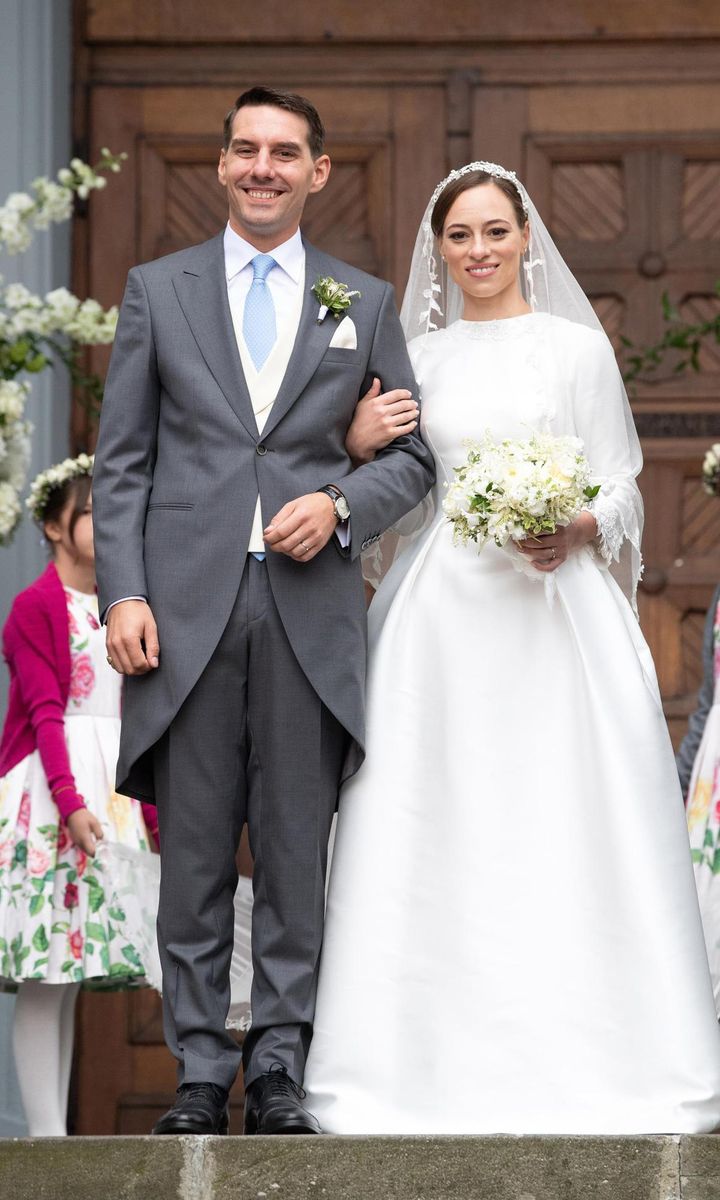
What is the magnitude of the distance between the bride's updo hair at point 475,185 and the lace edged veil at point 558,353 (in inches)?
0.5

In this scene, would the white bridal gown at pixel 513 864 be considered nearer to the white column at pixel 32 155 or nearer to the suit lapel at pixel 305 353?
the suit lapel at pixel 305 353

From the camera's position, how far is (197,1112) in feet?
11.1

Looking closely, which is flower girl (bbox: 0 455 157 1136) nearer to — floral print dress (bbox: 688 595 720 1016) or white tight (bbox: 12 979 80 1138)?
white tight (bbox: 12 979 80 1138)

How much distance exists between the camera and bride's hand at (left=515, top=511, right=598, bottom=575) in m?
3.75

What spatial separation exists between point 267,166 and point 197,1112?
5.95 ft

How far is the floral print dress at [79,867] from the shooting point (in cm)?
489

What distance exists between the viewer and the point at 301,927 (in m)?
3.60

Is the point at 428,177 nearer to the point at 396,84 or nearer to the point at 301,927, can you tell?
the point at 396,84

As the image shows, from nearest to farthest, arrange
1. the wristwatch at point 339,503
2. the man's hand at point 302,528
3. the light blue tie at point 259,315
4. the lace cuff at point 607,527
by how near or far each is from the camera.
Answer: the man's hand at point 302,528 → the wristwatch at point 339,503 → the light blue tie at point 259,315 → the lace cuff at point 607,527

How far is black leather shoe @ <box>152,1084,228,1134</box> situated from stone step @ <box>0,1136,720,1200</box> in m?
0.18

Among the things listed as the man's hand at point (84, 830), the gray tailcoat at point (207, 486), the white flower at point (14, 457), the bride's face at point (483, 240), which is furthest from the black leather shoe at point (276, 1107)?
the white flower at point (14, 457)

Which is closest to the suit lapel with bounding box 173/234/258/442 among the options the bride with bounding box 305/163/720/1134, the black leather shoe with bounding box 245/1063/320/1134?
the bride with bounding box 305/163/720/1134

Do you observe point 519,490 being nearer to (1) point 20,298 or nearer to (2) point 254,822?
(2) point 254,822

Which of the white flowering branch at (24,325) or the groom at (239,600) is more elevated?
the white flowering branch at (24,325)
